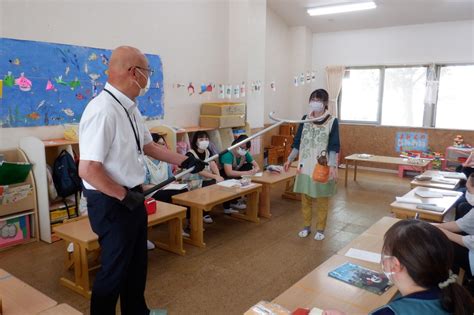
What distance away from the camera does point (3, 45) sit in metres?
3.52

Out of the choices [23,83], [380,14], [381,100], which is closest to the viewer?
[23,83]

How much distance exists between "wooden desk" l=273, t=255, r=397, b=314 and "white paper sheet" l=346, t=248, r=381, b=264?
306 mm

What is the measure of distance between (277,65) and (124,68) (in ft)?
20.8

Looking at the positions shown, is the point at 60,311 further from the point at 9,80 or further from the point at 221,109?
the point at 221,109

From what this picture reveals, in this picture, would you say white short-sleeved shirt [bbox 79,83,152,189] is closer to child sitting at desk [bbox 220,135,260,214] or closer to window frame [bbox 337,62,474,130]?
child sitting at desk [bbox 220,135,260,214]

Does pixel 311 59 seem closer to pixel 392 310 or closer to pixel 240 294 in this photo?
pixel 240 294

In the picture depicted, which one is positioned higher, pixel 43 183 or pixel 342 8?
pixel 342 8

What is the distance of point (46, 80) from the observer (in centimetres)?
388

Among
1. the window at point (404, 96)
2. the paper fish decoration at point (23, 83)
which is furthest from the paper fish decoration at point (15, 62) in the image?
the window at point (404, 96)

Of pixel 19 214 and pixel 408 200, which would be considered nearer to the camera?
pixel 408 200

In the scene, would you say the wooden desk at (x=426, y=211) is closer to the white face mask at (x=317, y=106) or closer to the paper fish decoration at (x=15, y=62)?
the white face mask at (x=317, y=106)

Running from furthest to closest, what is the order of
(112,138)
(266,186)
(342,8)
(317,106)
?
(342,8) < (266,186) < (317,106) < (112,138)

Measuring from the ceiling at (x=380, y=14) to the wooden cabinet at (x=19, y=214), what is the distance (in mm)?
5283

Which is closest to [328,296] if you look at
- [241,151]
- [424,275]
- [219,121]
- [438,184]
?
[424,275]
